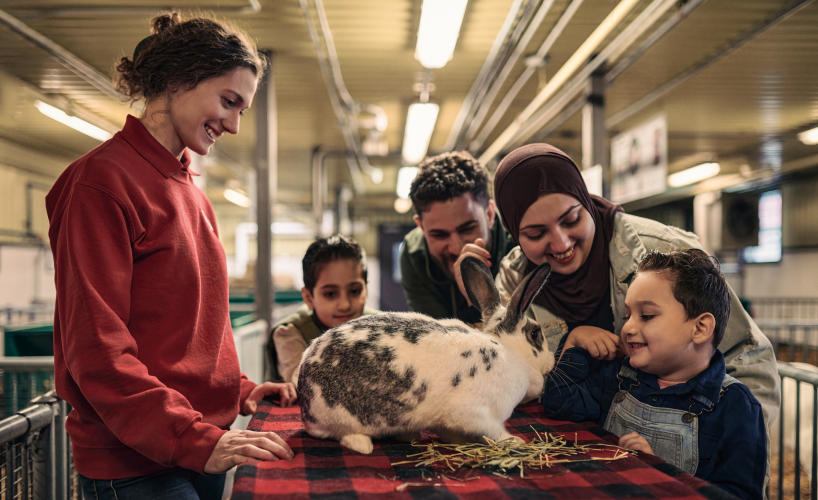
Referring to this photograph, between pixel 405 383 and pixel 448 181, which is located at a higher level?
pixel 448 181

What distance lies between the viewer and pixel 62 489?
72.3 inches

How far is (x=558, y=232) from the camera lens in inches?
58.5

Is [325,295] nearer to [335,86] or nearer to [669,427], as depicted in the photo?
[669,427]

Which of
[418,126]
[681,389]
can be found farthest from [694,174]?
[681,389]

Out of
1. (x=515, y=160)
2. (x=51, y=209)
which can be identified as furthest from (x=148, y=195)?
(x=515, y=160)

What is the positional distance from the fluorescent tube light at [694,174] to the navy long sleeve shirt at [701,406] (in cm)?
1053

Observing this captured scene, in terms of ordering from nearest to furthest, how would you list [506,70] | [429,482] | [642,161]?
[429,482], [642,161], [506,70]

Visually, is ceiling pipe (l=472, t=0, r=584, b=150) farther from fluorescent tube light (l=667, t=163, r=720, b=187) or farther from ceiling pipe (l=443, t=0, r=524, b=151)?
fluorescent tube light (l=667, t=163, r=720, b=187)

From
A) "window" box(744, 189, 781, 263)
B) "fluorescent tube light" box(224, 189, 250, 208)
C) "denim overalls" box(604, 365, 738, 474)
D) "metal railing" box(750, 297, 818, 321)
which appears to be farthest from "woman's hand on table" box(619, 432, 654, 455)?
"fluorescent tube light" box(224, 189, 250, 208)

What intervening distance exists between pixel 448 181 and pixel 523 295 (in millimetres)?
785

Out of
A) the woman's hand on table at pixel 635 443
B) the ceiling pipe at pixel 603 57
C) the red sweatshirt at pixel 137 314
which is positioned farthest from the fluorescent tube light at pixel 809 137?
the red sweatshirt at pixel 137 314

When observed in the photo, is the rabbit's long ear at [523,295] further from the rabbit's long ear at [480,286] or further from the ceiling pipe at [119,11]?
the ceiling pipe at [119,11]

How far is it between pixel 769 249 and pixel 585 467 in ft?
40.1

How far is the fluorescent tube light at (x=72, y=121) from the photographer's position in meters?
6.47
